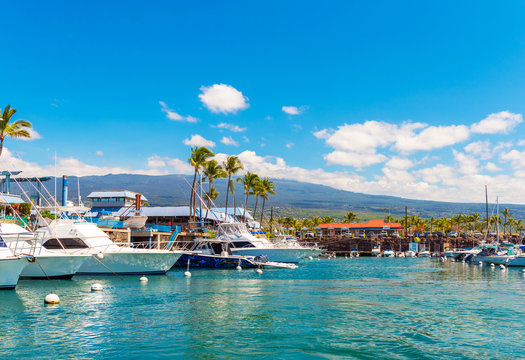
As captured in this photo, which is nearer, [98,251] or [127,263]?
[98,251]

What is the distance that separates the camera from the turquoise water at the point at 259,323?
1315cm

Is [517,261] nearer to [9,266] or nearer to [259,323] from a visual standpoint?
[259,323]

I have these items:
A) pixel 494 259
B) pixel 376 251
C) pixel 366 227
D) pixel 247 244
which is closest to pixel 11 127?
pixel 247 244

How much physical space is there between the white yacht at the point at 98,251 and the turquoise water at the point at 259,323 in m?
5.71

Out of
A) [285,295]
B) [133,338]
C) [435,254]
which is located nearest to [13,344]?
[133,338]

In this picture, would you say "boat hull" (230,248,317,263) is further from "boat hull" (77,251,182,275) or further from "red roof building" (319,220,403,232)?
"red roof building" (319,220,403,232)

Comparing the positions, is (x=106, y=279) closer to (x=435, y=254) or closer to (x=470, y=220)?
(x=435, y=254)

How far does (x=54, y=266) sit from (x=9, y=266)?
6564 mm

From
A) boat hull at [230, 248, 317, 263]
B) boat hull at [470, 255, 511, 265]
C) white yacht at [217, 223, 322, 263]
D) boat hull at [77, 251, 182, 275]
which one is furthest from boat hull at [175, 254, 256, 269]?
boat hull at [470, 255, 511, 265]

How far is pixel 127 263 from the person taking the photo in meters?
34.7

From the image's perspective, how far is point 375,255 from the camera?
109 meters

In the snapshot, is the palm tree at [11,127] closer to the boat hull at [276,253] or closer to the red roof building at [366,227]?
the boat hull at [276,253]

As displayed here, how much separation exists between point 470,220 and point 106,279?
5843 inches

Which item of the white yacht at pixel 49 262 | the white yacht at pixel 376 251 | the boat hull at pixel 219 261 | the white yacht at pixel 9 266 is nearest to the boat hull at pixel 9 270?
the white yacht at pixel 9 266
